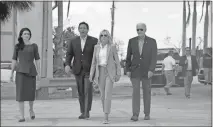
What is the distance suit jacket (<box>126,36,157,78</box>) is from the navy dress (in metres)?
1.74

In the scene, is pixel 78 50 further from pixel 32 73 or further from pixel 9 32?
pixel 9 32

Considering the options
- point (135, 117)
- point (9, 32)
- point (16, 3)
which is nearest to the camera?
point (135, 117)

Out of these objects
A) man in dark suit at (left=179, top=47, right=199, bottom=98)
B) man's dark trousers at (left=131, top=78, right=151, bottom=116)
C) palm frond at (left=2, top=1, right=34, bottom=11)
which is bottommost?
man's dark trousers at (left=131, top=78, right=151, bottom=116)

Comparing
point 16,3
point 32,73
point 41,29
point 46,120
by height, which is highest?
point 16,3

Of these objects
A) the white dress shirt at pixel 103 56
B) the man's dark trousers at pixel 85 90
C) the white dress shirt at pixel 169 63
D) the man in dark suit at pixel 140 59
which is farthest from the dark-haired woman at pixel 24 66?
the white dress shirt at pixel 169 63

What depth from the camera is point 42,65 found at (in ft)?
57.4

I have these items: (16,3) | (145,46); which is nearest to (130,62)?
(145,46)

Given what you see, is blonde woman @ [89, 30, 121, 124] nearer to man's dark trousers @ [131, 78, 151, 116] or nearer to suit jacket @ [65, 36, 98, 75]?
suit jacket @ [65, 36, 98, 75]

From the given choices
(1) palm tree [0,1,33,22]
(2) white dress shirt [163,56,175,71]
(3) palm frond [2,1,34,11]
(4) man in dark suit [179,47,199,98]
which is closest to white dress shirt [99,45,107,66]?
(4) man in dark suit [179,47,199,98]

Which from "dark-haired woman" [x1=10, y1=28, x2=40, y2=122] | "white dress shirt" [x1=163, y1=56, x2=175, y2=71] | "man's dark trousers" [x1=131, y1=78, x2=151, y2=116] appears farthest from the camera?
"white dress shirt" [x1=163, y1=56, x2=175, y2=71]

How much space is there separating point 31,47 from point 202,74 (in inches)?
765

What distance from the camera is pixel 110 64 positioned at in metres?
8.27

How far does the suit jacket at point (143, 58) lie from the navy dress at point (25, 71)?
1.74 m

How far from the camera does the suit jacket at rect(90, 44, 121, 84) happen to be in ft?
27.0
